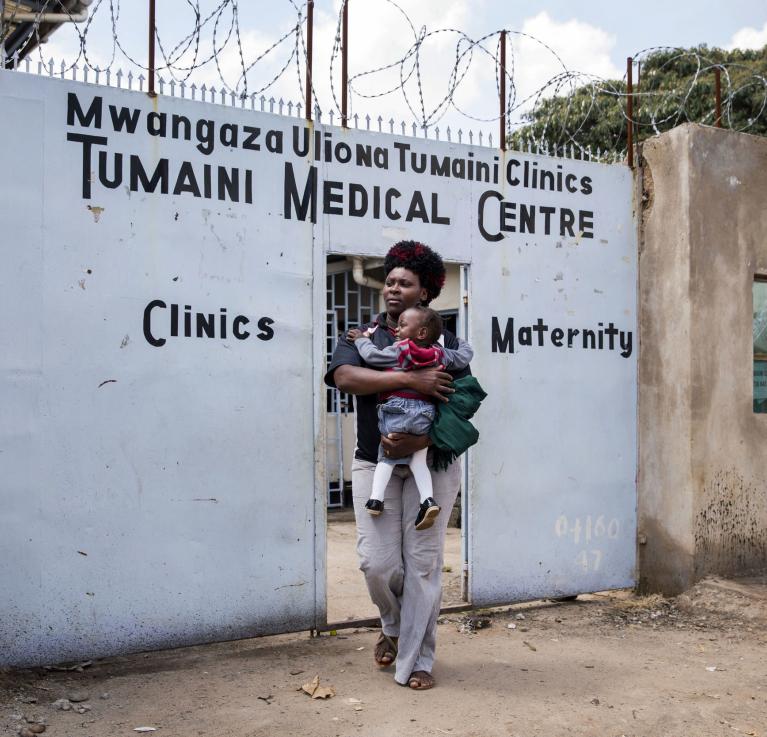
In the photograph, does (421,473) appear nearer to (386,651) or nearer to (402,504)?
(402,504)

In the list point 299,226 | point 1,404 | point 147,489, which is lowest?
point 147,489

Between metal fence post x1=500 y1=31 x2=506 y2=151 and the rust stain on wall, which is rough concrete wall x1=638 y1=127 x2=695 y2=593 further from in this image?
metal fence post x1=500 y1=31 x2=506 y2=151

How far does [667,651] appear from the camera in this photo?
14.7ft

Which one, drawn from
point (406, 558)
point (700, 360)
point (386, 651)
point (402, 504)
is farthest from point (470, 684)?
point (700, 360)

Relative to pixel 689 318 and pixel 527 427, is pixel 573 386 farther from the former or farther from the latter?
pixel 689 318

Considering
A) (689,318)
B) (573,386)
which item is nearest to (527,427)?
(573,386)

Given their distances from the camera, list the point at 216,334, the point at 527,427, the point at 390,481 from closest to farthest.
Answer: the point at 390,481
the point at 216,334
the point at 527,427

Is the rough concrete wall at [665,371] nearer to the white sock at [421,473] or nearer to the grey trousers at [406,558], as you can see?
the grey trousers at [406,558]

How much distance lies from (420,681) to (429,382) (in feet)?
4.22

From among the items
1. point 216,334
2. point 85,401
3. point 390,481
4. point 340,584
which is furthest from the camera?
point 340,584

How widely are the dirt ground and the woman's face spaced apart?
1669 millimetres

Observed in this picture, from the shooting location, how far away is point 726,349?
18.2 feet

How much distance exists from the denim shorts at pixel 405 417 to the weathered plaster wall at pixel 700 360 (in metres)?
2.35

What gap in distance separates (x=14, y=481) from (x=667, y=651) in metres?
3.30
